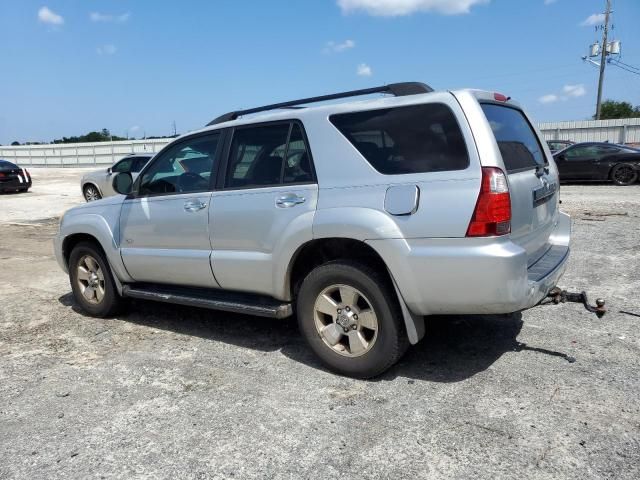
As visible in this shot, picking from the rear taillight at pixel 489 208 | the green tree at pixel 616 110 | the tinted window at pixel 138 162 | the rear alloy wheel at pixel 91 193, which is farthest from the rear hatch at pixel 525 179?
the green tree at pixel 616 110

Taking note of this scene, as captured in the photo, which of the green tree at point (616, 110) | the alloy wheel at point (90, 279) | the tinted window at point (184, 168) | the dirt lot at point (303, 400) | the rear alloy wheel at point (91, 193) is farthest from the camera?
the green tree at point (616, 110)

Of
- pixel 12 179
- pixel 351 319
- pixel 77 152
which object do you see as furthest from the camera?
pixel 77 152

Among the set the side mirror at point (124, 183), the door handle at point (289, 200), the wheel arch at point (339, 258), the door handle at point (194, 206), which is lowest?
the wheel arch at point (339, 258)

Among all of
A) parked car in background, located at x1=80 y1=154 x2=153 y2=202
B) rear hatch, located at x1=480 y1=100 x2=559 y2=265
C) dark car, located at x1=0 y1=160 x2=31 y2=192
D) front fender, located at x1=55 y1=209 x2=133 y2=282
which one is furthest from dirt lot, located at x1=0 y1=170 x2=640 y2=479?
dark car, located at x1=0 y1=160 x2=31 y2=192

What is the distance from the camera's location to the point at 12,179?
21.6 m

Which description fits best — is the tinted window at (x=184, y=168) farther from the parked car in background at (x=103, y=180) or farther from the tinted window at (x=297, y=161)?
the parked car in background at (x=103, y=180)

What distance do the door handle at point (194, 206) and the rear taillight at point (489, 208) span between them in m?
2.24

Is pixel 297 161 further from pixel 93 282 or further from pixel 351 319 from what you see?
pixel 93 282

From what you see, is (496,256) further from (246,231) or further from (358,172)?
(246,231)

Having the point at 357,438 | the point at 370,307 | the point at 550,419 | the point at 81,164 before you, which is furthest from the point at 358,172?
the point at 81,164

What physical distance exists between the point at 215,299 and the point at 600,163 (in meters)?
15.7

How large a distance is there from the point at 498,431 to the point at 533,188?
1668 mm

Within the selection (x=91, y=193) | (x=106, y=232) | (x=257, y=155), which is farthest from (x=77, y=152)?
(x=257, y=155)

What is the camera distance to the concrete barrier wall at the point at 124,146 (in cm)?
3134
